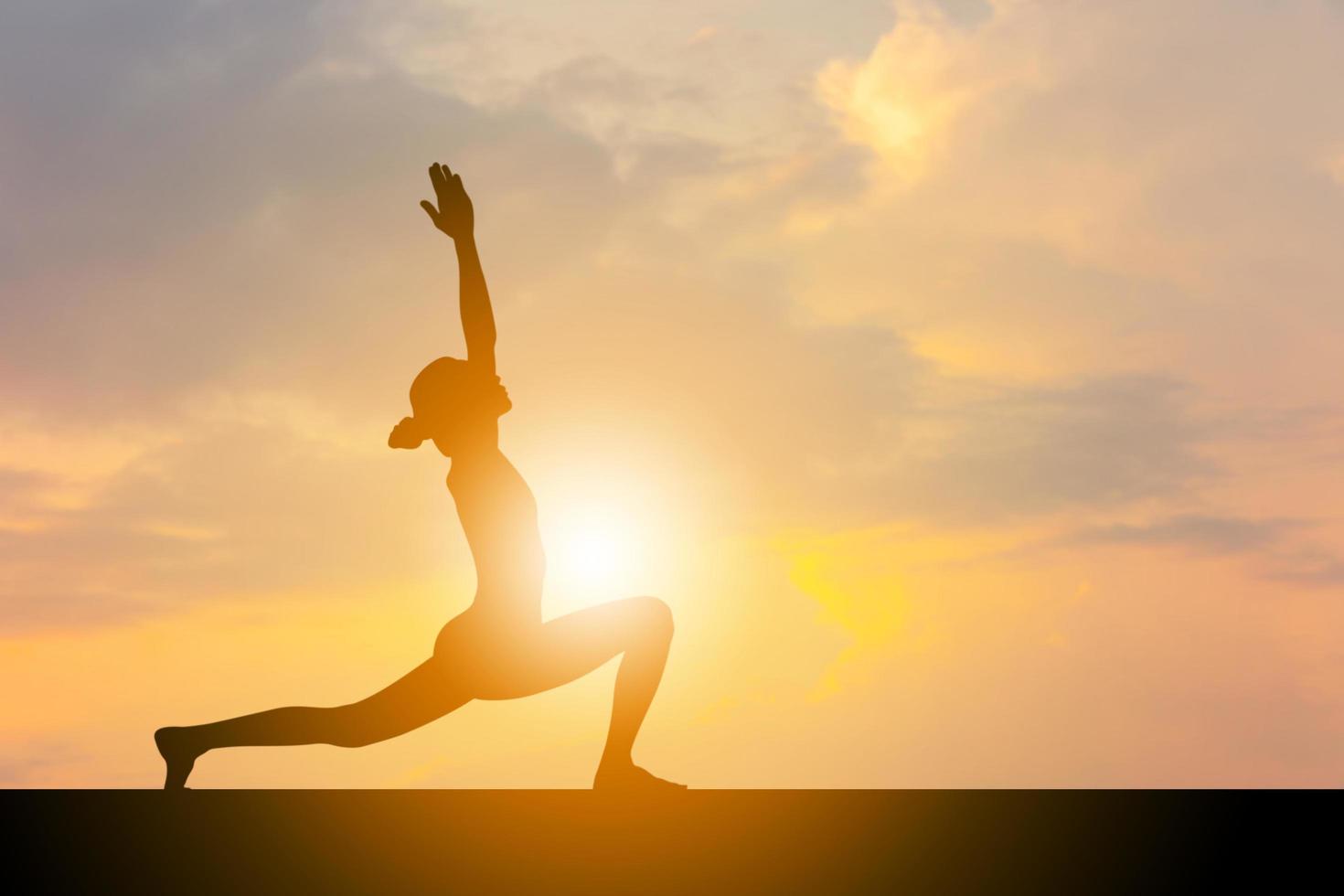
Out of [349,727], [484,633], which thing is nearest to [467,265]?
[484,633]

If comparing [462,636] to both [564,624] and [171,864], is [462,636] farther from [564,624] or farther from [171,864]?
[171,864]

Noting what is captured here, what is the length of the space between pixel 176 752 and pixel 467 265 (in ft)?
11.3

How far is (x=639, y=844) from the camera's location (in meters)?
7.06

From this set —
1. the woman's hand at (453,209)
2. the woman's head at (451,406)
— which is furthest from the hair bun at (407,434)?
the woman's hand at (453,209)

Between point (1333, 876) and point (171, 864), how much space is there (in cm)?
526

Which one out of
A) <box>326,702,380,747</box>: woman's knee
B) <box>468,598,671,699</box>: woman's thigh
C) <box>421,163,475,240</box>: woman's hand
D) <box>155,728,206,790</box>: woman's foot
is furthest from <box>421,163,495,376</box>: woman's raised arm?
<box>155,728,206,790</box>: woman's foot

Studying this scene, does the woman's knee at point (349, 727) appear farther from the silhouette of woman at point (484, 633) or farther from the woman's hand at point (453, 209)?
the woman's hand at point (453, 209)

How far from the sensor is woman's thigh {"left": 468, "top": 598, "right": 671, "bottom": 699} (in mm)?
9055

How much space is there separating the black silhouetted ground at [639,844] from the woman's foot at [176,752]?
0.89 meters

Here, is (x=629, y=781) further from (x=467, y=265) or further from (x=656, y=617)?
(x=467, y=265)

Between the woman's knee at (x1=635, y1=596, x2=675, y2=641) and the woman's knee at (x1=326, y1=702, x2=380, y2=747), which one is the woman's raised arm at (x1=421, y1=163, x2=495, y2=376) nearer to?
the woman's knee at (x1=635, y1=596, x2=675, y2=641)

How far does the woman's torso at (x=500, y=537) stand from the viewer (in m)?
9.41

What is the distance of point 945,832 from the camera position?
7352 mm

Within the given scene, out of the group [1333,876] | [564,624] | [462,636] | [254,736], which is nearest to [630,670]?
[564,624]
